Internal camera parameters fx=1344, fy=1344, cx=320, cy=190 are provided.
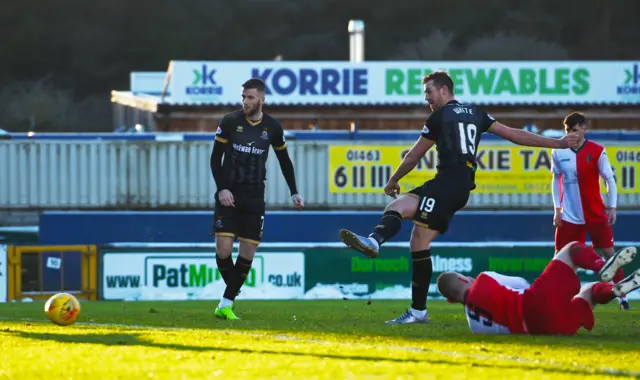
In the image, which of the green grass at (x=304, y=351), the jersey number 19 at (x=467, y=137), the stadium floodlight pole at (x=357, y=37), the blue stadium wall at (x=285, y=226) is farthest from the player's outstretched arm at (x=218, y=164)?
the stadium floodlight pole at (x=357, y=37)

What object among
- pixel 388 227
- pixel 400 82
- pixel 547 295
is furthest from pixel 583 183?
pixel 400 82

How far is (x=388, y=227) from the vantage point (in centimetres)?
967

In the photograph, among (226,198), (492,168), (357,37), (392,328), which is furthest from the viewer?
(357,37)

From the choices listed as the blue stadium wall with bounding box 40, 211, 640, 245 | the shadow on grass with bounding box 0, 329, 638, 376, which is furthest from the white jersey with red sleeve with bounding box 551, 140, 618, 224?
the blue stadium wall with bounding box 40, 211, 640, 245

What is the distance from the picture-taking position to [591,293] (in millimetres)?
8344

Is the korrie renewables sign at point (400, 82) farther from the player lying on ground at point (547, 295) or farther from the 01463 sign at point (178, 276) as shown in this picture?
the player lying on ground at point (547, 295)

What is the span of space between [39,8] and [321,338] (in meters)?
68.5

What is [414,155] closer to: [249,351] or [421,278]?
[421,278]

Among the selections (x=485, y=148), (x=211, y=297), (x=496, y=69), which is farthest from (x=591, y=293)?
(x=496, y=69)

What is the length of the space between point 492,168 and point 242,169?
78.5 ft

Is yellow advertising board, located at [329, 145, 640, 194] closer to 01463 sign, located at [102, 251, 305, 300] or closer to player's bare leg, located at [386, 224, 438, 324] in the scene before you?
01463 sign, located at [102, 251, 305, 300]

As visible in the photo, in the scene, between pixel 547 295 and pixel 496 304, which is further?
pixel 496 304

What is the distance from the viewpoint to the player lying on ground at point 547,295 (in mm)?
8180

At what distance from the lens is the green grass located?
6699mm
